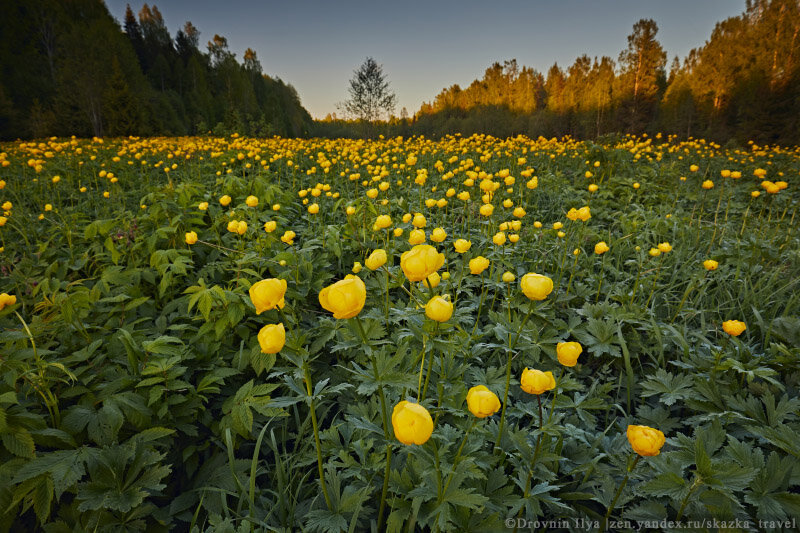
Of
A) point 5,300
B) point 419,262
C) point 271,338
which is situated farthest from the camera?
point 5,300

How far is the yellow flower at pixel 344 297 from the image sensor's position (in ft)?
2.52

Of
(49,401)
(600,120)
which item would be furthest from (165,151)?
(600,120)

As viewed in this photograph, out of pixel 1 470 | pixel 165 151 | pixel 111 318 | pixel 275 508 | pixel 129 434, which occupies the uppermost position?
pixel 165 151

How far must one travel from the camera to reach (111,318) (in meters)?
1.75

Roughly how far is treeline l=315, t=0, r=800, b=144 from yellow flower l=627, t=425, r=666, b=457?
14210 millimetres

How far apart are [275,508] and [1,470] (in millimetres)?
802

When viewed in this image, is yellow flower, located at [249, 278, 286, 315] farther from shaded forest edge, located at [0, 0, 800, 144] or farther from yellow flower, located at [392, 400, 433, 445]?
shaded forest edge, located at [0, 0, 800, 144]

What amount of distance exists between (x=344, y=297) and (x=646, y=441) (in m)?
0.78

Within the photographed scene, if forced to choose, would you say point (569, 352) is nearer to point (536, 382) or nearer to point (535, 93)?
point (536, 382)

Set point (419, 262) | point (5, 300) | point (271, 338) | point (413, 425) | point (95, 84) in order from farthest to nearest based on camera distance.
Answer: point (95, 84) < point (5, 300) < point (419, 262) < point (271, 338) < point (413, 425)

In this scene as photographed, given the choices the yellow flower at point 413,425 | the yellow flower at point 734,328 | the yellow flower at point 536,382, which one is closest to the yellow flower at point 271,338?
the yellow flower at point 413,425

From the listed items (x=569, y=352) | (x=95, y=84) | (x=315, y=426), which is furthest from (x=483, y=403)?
(x=95, y=84)

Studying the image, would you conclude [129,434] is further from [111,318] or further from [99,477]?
[111,318]

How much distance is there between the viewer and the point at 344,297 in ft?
2.54
